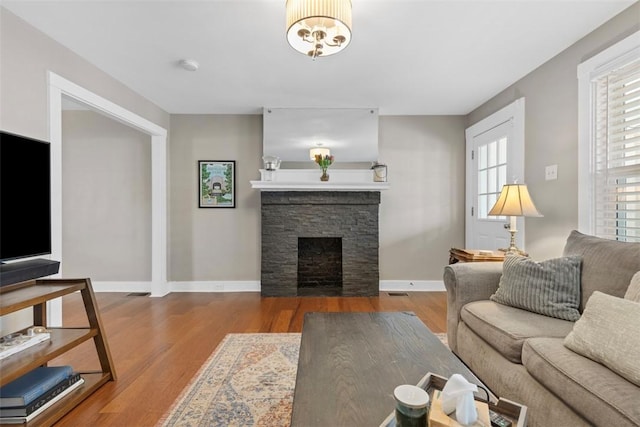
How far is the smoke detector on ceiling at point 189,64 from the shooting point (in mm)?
2610

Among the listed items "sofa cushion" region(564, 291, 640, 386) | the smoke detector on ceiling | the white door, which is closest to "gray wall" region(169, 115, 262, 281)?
the smoke detector on ceiling

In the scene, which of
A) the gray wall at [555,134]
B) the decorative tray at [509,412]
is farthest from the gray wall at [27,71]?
the gray wall at [555,134]

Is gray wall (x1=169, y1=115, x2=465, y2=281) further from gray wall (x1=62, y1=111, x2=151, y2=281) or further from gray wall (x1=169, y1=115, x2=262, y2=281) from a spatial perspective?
gray wall (x1=62, y1=111, x2=151, y2=281)

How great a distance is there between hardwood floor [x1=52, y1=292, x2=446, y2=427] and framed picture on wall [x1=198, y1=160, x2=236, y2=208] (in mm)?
1212

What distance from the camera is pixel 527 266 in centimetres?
184

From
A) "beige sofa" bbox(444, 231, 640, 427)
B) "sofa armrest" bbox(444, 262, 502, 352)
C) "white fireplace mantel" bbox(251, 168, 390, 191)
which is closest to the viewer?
"beige sofa" bbox(444, 231, 640, 427)

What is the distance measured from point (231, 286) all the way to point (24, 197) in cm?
257

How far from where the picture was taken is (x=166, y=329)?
2.77 metres

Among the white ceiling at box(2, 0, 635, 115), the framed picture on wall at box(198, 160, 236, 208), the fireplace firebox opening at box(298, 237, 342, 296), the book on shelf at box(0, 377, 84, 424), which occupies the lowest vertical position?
the book on shelf at box(0, 377, 84, 424)

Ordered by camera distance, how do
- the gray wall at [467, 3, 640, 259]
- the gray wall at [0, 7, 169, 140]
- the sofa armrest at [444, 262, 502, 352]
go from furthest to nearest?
1. the gray wall at [467, 3, 640, 259]
2. the sofa armrest at [444, 262, 502, 352]
3. the gray wall at [0, 7, 169, 140]

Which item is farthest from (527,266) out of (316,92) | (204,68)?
(204,68)

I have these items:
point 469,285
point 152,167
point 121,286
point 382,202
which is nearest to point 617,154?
point 469,285

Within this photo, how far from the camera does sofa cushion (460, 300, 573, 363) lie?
1500 mm

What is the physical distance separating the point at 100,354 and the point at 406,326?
191 centimetres
